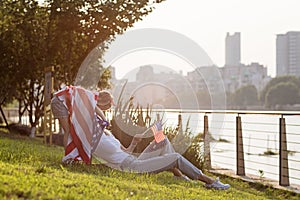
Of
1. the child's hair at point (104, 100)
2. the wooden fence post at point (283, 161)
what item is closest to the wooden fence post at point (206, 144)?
the wooden fence post at point (283, 161)

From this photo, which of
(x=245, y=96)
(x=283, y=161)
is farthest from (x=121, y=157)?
(x=245, y=96)

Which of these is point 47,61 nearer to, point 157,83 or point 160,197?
point 157,83

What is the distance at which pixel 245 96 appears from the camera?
7556 centimetres

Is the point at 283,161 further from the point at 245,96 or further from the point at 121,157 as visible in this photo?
the point at 245,96

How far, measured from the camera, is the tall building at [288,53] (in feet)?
381

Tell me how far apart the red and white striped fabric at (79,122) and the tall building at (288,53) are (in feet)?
354

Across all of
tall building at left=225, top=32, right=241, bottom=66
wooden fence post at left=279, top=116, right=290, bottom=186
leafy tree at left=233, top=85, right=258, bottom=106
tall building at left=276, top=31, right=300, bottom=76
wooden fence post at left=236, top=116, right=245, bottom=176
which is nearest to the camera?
wooden fence post at left=279, top=116, right=290, bottom=186

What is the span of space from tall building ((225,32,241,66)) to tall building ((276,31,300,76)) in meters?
23.1

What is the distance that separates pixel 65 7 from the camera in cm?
1424

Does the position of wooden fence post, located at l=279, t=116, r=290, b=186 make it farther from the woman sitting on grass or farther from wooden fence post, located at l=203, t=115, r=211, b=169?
the woman sitting on grass

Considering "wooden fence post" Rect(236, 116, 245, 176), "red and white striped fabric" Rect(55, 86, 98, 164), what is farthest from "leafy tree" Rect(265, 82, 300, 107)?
"red and white striped fabric" Rect(55, 86, 98, 164)

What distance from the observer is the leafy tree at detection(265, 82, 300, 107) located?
65.1 m

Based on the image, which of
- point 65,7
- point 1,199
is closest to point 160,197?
point 1,199

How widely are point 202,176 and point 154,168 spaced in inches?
21.5
